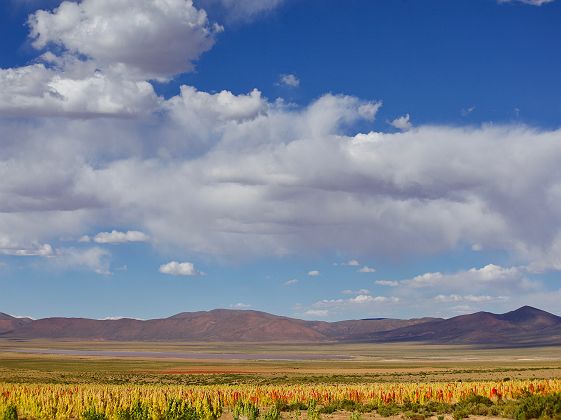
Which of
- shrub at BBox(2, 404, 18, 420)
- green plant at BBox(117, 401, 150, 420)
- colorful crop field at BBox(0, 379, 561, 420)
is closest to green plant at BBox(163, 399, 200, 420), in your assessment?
colorful crop field at BBox(0, 379, 561, 420)

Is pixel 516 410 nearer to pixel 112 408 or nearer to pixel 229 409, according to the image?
pixel 229 409

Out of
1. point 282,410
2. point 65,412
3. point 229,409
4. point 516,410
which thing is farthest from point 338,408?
point 65,412

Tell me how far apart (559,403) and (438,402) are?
6.92 metres

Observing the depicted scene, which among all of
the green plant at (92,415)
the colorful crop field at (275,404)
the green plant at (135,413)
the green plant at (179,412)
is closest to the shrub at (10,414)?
the colorful crop field at (275,404)

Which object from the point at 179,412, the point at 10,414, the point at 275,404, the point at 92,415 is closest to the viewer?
the point at 92,415

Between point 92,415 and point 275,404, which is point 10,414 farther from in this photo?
point 275,404

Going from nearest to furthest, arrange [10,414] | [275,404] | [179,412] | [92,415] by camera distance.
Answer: [92,415]
[10,414]
[179,412]
[275,404]

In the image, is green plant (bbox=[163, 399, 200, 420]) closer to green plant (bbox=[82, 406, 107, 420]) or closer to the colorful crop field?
the colorful crop field

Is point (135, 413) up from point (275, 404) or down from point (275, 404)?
up

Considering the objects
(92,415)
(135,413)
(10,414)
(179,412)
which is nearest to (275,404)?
(179,412)

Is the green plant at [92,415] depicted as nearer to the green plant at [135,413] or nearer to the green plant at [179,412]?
the green plant at [135,413]

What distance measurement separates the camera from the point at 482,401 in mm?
30469

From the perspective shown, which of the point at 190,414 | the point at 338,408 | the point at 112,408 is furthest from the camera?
the point at 338,408

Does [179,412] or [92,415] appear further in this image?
[179,412]
